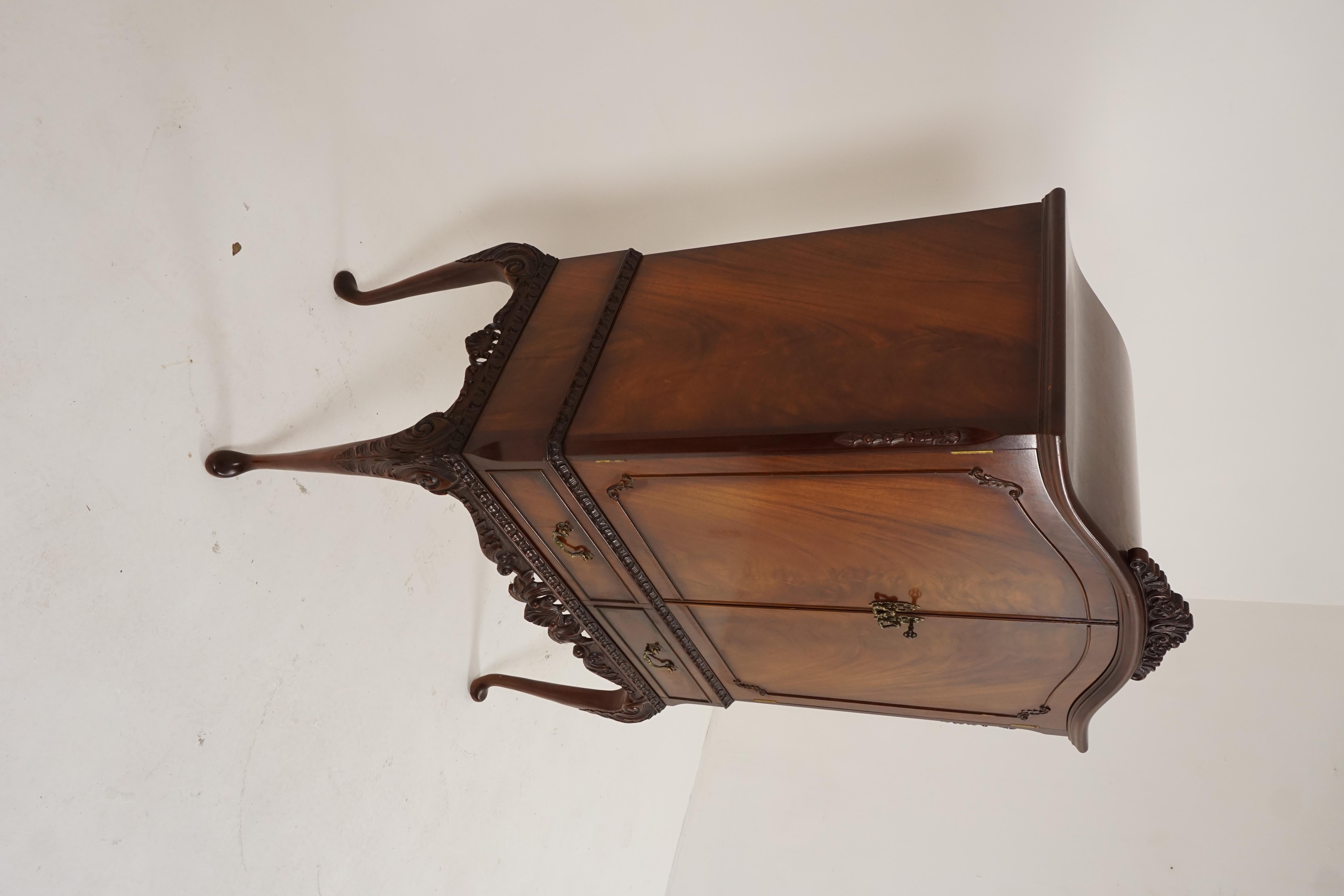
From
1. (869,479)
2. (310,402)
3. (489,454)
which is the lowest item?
(310,402)

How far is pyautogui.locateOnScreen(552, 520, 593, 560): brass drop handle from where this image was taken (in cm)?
148

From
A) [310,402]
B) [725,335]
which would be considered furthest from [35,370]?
[725,335]

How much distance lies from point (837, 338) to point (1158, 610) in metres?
0.63

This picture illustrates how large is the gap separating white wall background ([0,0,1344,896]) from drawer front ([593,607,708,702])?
717mm

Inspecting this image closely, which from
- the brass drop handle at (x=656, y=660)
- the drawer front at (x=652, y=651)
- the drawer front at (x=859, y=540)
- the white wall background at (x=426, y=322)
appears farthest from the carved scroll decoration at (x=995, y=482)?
the white wall background at (x=426, y=322)

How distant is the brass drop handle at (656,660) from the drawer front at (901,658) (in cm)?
14

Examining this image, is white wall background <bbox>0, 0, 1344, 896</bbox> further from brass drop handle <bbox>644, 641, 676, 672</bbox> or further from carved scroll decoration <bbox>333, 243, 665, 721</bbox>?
brass drop handle <bbox>644, 641, 676, 672</bbox>

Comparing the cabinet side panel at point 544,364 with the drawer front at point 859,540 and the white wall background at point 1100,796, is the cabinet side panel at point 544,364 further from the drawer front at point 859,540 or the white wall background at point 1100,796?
the white wall background at point 1100,796

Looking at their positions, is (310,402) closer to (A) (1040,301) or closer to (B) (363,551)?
(B) (363,551)

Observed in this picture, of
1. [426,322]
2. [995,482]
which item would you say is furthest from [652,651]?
[426,322]

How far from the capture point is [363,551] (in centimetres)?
206

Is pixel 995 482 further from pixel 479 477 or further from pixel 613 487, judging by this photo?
pixel 479 477

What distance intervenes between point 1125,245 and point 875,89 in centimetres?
82

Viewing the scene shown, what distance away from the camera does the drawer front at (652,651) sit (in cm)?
171
